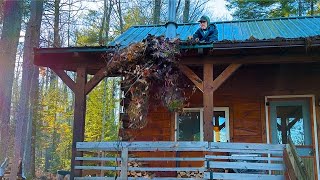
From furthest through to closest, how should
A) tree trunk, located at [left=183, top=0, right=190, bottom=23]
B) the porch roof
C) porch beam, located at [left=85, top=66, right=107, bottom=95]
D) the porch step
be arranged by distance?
tree trunk, located at [left=183, top=0, right=190, bottom=23]
porch beam, located at [left=85, top=66, right=107, bottom=95]
the porch roof
the porch step

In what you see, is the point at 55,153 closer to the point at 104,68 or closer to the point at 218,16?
the point at 218,16

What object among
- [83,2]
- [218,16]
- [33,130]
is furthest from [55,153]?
[218,16]

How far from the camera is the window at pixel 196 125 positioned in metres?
7.53

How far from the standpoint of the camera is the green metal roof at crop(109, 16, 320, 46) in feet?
25.9

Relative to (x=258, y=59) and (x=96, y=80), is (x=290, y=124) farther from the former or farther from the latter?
(x=96, y=80)

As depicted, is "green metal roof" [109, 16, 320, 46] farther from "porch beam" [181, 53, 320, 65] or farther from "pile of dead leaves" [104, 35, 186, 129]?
"pile of dead leaves" [104, 35, 186, 129]

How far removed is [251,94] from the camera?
24.6 feet

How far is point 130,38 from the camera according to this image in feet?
27.5

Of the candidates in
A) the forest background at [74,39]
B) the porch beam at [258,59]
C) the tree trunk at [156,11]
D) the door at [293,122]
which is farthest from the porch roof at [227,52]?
the tree trunk at [156,11]

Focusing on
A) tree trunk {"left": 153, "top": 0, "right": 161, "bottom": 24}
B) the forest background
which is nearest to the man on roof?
the forest background

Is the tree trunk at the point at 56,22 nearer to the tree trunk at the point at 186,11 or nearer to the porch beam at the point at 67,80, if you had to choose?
the tree trunk at the point at 186,11

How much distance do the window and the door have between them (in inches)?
37.2

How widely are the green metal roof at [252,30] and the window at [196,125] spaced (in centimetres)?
167

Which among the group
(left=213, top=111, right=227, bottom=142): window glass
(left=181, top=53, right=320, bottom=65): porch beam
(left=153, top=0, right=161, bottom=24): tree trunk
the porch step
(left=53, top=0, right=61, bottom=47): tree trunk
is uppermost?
(left=153, top=0, right=161, bottom=24): tree trunk
